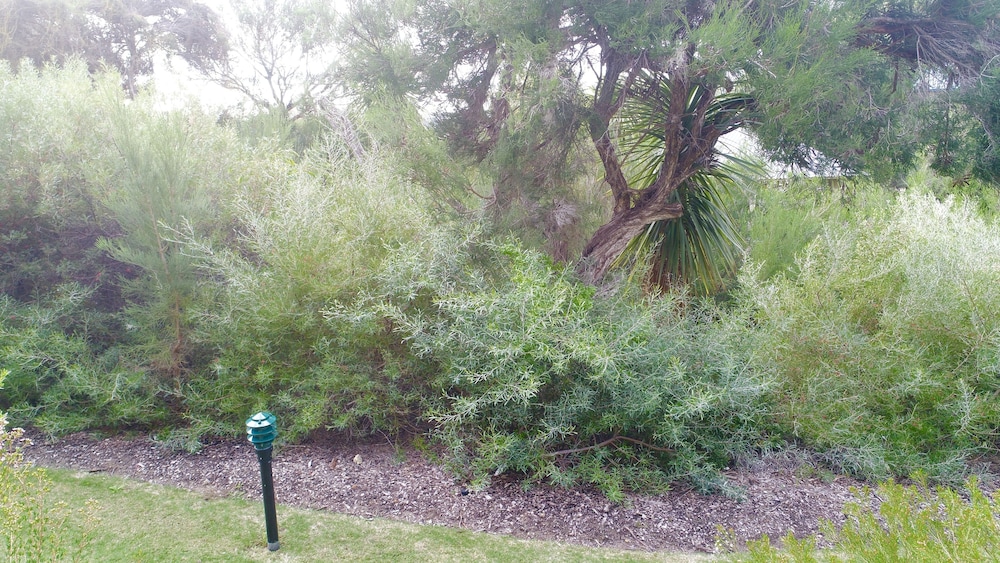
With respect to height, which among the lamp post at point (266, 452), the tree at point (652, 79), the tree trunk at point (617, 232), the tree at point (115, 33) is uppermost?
the tree at point (115, 33)

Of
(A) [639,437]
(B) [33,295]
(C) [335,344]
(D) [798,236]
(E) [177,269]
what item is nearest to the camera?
(A) [639,437]

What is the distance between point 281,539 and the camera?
8.68ft

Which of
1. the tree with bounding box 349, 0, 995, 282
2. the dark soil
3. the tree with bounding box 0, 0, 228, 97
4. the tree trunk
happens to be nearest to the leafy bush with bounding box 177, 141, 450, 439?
the dark soil

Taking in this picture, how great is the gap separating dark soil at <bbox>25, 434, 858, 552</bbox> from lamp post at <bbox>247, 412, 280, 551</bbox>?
1.57 feet

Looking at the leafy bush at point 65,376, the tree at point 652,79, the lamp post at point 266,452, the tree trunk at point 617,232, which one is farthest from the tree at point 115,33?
the lamp post at point 266,452

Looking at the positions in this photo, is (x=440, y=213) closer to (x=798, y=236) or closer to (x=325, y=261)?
(x=325, y=261)

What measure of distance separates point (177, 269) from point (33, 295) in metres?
1.30

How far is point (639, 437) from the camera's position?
3.37m

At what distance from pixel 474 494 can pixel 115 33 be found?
978 cm

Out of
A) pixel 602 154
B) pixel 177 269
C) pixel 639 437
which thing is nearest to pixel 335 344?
pixel 177 269

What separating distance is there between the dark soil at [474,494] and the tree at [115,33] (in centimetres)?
617

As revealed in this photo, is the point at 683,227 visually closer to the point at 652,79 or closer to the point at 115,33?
the point at 652,79

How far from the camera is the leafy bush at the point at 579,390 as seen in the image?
115 inches

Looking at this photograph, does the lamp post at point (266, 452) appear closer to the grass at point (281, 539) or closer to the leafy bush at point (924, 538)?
the grass at point (281, 539)
